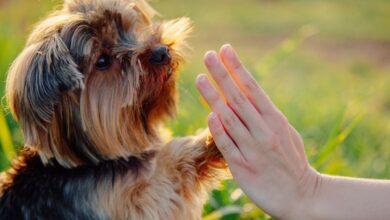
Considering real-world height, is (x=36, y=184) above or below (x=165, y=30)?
below

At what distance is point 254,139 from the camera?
276 cm

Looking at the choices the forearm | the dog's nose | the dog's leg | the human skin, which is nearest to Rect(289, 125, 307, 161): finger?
the human skin

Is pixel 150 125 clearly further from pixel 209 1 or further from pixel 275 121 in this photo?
pixel 209 1

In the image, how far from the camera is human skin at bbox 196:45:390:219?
8.99 feet

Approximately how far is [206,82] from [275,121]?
0.33 metres

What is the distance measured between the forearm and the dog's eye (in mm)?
1114

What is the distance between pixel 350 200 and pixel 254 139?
0.47m

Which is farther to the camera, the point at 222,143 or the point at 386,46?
the point at 386,46

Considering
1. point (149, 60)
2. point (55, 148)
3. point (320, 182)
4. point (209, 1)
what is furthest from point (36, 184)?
point (209, 1)

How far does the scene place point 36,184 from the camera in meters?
3.23

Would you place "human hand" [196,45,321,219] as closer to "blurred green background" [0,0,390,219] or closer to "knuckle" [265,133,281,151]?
"knuckle" [265,133,281,151]

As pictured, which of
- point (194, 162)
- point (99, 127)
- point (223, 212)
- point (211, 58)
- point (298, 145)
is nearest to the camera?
point (211, 58)

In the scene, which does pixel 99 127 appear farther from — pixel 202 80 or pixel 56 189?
pixel 202 80

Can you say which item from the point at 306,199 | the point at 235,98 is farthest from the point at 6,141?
the point at 306,199
